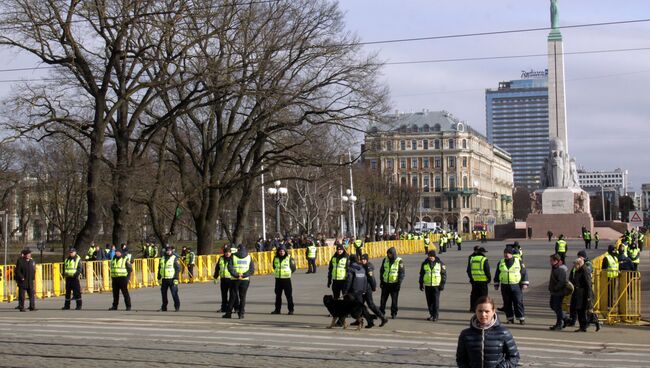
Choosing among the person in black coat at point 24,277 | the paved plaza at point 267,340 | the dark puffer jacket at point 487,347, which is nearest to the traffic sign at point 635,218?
the paved plaza at point 267,340

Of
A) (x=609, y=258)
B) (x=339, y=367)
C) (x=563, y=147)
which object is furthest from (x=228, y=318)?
(x=563, y=147)

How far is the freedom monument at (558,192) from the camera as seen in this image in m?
83.4

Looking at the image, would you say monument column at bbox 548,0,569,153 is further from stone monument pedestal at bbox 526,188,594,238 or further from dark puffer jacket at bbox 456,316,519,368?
dark puffer jacket at bbox 456,316,519,368

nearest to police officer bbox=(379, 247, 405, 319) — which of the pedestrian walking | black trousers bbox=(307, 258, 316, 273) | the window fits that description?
the pedestrian walking

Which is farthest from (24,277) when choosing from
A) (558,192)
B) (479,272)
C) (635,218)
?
(558,192)

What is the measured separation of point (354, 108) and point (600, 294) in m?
20.5

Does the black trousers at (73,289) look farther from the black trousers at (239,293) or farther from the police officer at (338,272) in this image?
the police officer at (338,272)

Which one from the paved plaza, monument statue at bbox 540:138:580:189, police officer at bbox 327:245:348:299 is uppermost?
monument statue at bbox 540:138:580:189

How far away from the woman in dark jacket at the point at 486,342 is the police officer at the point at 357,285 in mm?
11414

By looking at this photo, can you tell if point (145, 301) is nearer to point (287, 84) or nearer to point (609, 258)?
point (609, 258)

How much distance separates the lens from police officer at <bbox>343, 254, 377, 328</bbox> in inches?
723

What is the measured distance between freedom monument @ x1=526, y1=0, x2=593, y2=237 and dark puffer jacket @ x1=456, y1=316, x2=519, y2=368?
77.0 m

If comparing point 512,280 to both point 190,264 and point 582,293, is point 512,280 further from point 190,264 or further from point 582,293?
point 190,264

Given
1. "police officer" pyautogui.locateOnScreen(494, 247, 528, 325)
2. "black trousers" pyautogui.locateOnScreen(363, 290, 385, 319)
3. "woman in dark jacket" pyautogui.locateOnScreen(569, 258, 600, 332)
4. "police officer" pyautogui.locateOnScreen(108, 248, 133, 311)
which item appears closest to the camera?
"woman in dark jacket" pyautogui.locateOnScreen(569, 258, 600, 332)
